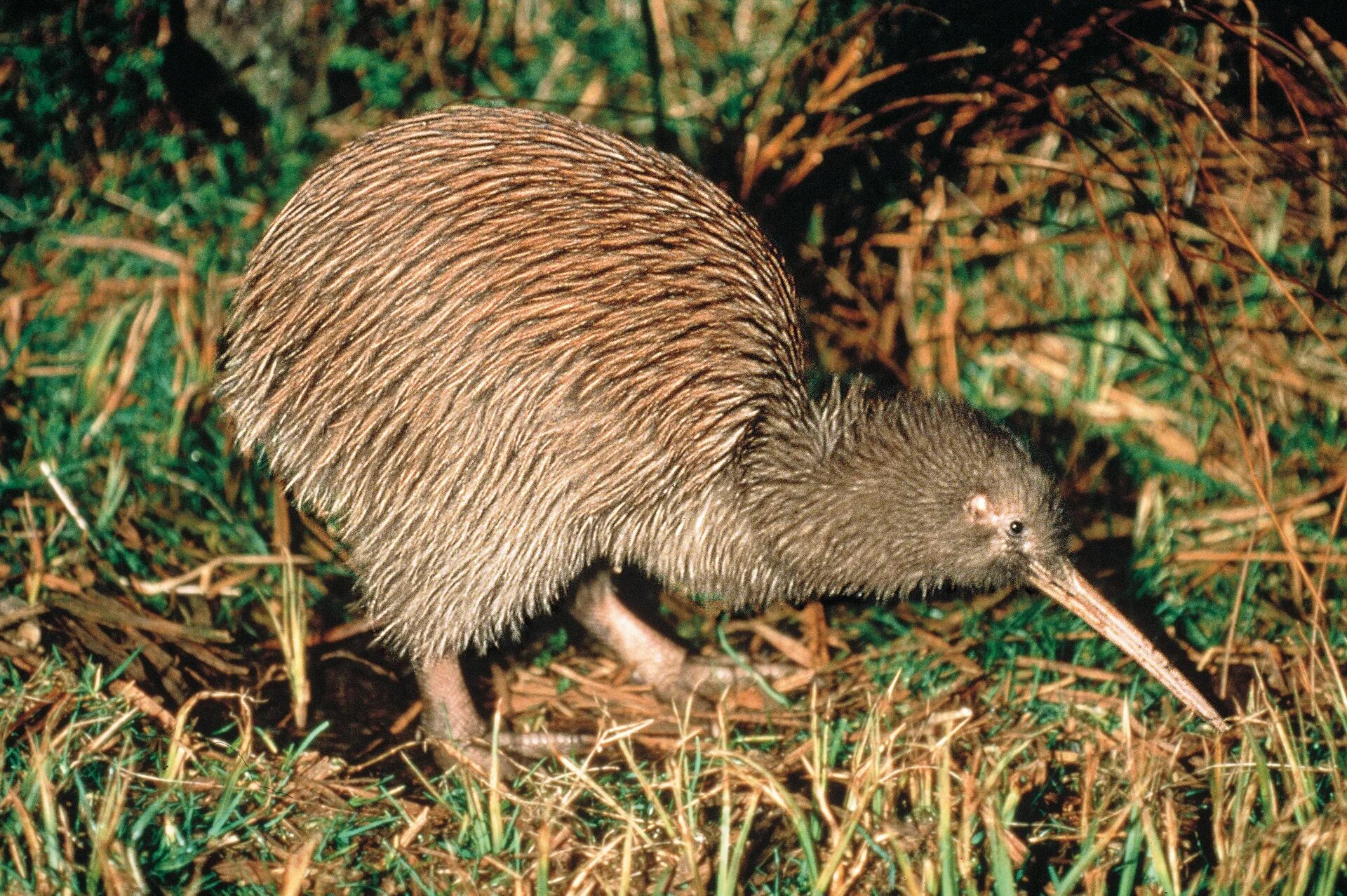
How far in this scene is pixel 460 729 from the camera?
102 inches

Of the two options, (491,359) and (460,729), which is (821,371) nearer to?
(491,359)

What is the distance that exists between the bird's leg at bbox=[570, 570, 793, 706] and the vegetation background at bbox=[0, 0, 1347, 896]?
66mm

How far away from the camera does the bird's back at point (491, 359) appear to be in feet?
7.27

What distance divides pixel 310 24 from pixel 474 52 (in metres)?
0.49

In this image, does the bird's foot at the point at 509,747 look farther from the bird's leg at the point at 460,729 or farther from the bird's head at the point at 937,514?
the bird's head at the point at 937,514

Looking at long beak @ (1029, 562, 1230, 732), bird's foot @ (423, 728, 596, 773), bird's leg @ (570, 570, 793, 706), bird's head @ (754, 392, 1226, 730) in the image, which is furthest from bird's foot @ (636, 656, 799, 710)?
long beak @ (1029, 562, 1230, 732)

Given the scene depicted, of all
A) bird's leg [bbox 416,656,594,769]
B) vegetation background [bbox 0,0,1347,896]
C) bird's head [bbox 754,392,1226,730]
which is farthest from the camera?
bird's leg [bbox 416,656,594,769]

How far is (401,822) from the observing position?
2250mm

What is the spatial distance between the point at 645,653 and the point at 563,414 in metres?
0.80

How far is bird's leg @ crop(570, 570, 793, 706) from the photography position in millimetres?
2826

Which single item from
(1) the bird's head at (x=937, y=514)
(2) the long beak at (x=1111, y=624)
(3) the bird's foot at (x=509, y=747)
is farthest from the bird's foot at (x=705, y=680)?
(2) the long beak at (x=1111, y=624)

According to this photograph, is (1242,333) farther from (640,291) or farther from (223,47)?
(223,47)

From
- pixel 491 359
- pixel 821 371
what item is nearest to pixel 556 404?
pixel 491 359

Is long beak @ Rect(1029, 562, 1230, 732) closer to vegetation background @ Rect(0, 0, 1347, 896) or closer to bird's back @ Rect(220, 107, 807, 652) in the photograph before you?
vegetation background @ Rect(0, 0, 1347, 896)
